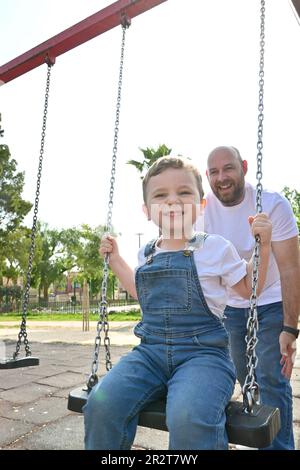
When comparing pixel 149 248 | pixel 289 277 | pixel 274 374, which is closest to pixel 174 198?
pixel 149 248

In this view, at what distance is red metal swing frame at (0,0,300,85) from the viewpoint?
2408 mm

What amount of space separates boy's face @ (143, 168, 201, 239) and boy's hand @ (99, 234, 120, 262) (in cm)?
34

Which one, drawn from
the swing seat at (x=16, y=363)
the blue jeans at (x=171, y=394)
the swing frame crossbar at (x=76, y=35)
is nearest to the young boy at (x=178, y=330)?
the blue jeans at (x=171, y=394)

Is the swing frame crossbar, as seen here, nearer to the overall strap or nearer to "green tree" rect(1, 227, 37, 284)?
the overall strap

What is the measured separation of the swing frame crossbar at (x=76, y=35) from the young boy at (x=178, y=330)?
1340mm

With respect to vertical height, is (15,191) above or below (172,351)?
above

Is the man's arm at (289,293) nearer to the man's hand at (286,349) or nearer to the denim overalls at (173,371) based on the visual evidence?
the man's hand at (286,349)

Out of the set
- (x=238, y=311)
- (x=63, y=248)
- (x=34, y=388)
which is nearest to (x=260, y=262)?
(x=238, y=311)

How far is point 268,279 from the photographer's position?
1.94m

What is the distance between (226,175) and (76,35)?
4.66 feet

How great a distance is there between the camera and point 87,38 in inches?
106

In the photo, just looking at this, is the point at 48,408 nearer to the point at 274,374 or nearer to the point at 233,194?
the point at 274,374

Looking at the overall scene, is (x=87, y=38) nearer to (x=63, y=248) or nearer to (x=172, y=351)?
(x=172, y=351)
